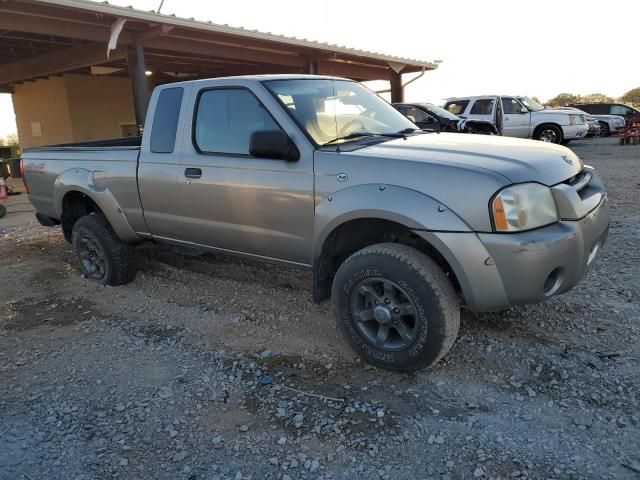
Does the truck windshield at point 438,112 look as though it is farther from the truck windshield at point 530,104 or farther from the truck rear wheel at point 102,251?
the truck rear wheel at point 102,251

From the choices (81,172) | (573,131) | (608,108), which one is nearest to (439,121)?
(573,131)

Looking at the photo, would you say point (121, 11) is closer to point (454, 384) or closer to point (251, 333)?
point (251, 333)

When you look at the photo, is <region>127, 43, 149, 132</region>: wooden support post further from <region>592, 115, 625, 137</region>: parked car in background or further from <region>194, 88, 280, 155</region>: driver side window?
<region>592, 115, 625, 137</region>: parked car in background

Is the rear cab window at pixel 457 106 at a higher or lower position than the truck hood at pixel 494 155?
higher

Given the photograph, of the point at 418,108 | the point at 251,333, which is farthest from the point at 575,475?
the point at 418,108

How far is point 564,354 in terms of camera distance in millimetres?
3285

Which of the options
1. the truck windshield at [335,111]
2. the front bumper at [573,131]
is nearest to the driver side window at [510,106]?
the front bumper at [573,131]

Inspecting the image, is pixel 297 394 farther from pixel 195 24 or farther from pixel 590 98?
pixel 590 98

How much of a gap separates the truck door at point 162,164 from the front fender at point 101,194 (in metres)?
0.40

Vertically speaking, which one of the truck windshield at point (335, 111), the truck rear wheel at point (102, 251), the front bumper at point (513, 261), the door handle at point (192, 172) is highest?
the truck windshield at point (335, 111)

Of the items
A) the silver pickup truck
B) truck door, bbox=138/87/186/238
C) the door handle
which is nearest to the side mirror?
the silver pickup truck

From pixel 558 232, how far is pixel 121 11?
32.1 ft

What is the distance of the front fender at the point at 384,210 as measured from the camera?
2.87 m

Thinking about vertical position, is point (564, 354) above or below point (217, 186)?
below
